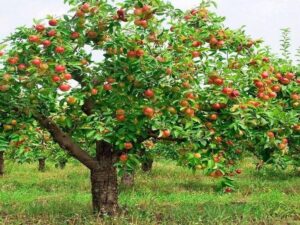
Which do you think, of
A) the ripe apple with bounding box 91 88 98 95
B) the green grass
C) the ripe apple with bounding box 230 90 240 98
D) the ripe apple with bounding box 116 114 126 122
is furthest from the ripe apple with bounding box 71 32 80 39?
the green grass

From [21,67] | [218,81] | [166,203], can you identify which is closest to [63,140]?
[21,67]

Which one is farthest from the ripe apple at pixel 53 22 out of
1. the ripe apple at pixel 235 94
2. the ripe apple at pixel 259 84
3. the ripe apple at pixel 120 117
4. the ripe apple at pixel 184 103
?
the ripe apple at pixel 259 84

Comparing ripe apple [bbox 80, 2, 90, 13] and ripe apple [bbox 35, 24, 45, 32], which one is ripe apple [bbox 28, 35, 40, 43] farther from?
ripe apple [bbox 80, 2, 90, 13]

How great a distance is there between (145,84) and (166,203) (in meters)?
4.90

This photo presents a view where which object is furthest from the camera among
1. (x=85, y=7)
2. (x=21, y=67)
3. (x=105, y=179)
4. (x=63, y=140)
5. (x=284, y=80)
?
(x=105, y=179)

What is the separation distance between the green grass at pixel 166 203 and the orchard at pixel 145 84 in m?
1.62

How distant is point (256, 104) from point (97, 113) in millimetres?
2207

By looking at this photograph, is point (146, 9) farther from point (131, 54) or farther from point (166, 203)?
point (166, 203)

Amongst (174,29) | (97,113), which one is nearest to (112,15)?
(174,29)

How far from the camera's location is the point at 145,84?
6.81m

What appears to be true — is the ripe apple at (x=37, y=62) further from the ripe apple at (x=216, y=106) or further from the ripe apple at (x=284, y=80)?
the ripe apple at (x=284, y=80)

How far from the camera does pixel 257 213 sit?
9250 mm

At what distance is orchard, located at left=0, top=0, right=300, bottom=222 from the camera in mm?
6598

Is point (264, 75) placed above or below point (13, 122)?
above
